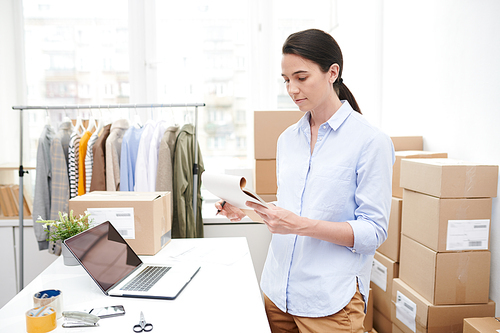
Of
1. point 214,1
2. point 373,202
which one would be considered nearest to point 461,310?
point 373,202

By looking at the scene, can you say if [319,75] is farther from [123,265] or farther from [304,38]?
[123,265]

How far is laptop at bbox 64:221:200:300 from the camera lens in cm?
109

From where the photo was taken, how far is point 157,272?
48.8 inches

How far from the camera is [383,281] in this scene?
1.90 m

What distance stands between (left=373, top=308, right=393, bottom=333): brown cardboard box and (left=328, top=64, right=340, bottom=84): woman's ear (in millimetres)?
1383

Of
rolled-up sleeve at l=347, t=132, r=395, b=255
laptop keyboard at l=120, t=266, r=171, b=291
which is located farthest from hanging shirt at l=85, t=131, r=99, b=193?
rolled-up sleeve at l=347, t=132, r=395, b=255

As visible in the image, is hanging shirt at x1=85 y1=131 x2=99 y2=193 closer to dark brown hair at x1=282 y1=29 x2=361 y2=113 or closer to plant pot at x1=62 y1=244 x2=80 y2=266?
plant pot at x1=62 y1=244 x2=80 y2=266

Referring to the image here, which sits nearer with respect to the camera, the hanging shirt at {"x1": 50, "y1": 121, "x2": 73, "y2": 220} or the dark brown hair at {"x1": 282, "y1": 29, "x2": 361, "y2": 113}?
the dark brown hair at {"x1": 282, "y1": 29, "x2": 361, "y2": 113}

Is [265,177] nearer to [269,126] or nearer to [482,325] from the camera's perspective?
[269,126]

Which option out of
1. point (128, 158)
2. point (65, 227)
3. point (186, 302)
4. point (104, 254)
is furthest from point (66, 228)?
point (128, 158)

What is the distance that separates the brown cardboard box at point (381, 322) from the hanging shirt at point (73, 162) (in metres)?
1.94

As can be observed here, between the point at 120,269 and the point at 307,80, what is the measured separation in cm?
89

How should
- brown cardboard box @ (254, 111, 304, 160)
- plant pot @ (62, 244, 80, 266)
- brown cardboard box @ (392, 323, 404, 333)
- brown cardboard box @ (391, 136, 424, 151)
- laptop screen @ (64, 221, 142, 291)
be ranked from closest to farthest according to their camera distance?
laptop screen @ (64, 221, 142, 291) < plant pot @ (62, 244, 80, 266) < brown cardboard box @ (392, 323, 404, 333) < brown cardboard box @ (391, 136, 424, 151) < brown cardboard box @ (254, 111, 304, 160)

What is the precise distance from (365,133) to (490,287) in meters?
1.08
